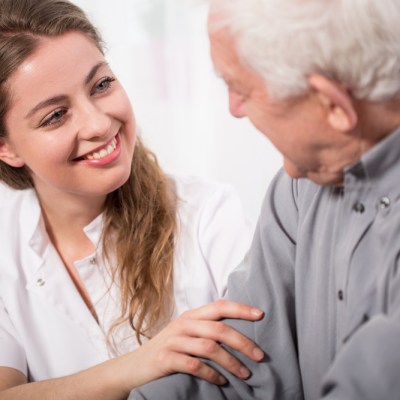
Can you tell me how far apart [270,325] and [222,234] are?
0.52 metres

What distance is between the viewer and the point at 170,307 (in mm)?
1845

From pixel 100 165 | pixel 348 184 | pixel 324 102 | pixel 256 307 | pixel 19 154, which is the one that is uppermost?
pixel 19 154

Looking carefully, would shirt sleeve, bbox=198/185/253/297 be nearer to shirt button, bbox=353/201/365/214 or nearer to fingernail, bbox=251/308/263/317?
fingernail, bbox=251/308/263/317

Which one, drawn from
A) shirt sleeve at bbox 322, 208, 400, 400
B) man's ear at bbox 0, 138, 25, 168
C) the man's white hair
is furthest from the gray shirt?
man's ear at bbox 0, 138, 25, 168

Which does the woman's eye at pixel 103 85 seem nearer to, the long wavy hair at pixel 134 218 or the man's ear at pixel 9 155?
the long wavy hair at pixel 134 218

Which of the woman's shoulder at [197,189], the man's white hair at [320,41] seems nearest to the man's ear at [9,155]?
the woman's shoulder at [197,189]

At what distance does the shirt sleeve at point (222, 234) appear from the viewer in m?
1.79

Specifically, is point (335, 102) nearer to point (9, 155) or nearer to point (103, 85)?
point (103, 85)

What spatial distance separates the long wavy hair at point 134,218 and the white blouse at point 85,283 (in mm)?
35

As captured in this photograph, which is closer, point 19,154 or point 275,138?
point 275,138

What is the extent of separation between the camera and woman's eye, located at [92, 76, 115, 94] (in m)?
1.68

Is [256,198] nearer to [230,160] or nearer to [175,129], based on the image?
[230,160]

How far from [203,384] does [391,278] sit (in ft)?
1.57

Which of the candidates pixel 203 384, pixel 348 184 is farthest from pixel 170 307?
pixel 348 184
